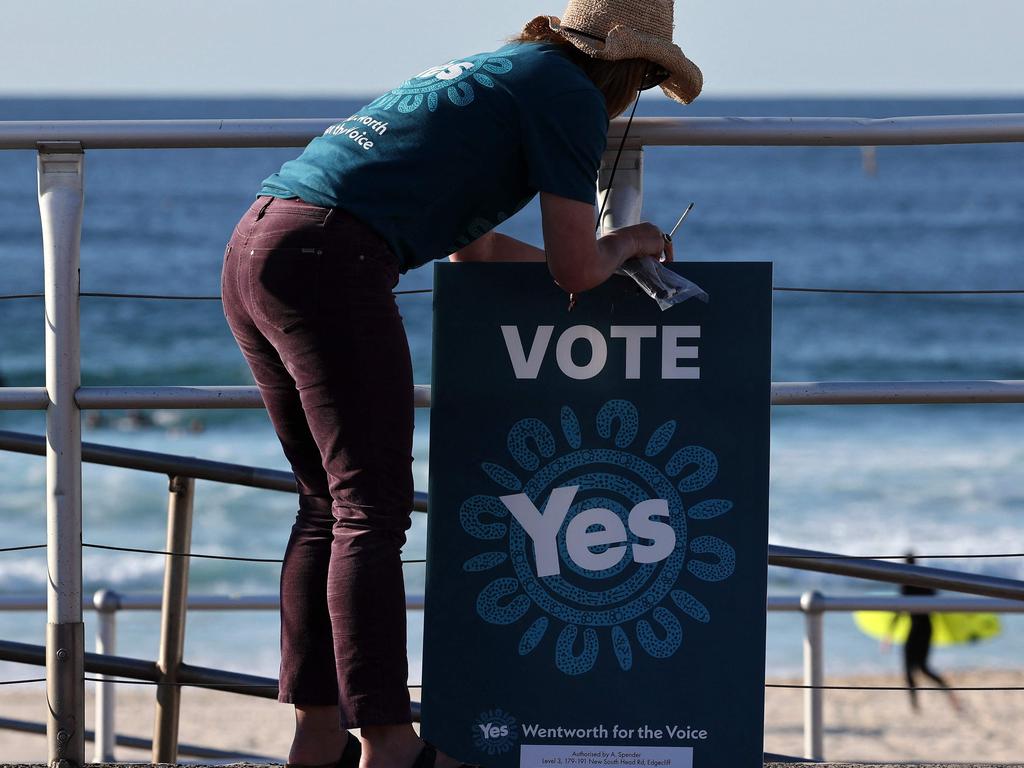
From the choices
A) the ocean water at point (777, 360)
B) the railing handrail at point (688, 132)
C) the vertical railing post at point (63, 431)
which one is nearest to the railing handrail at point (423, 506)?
the vertical railing post at point (63, 431)

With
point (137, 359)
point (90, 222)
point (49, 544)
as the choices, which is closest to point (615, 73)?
point (49, 544)

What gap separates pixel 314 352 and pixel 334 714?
2.10 ft

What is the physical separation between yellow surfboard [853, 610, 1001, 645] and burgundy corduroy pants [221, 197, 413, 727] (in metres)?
7.41

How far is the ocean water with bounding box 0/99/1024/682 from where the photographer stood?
11.8 metres

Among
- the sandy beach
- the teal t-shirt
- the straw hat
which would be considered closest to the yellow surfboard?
the sandy beach

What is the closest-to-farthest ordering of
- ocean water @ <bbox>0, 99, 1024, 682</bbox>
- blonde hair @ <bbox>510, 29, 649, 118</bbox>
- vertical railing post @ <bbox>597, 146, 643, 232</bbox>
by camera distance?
1. blonde hair @ <bbox>510, 29, 649, 118</bbox>
2. vertical railing post @ <bbox>597, 146, 643, 232</bbox>
3. ocean water @ <bbox>0, 99, 1024, 682</bbox>

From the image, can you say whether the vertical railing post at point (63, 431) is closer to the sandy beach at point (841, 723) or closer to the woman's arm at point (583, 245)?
the woman's arm at point (583, 245)

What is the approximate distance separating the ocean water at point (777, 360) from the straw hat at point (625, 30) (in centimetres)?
549

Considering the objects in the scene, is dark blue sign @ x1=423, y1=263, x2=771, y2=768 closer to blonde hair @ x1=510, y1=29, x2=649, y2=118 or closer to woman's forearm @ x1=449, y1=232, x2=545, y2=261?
woman's forearm @ x1=449, y1=232, x2=545, y2=261

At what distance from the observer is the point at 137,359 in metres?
22.9

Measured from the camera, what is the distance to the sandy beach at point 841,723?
296 inches

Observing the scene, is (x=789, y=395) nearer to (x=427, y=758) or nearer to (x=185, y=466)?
(x=427, y=758)

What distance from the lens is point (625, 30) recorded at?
2100 millimetres

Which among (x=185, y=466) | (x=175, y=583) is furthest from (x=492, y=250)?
(x=175, y=583)
